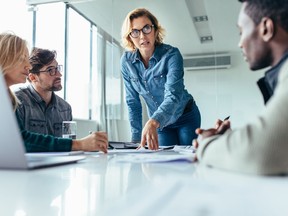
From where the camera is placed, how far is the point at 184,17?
362 cm

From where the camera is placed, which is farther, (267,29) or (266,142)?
(267,29)

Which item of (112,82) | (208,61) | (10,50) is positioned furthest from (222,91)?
(10,50)

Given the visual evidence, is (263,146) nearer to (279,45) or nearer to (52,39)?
(279,45)

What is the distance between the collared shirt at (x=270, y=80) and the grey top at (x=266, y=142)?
67 millimetres

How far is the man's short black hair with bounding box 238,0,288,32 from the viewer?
0.50 metres

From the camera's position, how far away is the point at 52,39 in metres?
3.53

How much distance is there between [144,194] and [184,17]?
3.54 metres

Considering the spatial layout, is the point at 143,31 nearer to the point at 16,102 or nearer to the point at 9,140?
the point at 16,102

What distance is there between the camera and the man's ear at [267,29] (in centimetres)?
50

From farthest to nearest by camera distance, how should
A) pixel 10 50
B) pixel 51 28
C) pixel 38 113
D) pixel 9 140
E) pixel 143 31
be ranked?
pixel 51 28
pixel 38 113
pixel 143 31
pixel 10 50
pixel 9 140

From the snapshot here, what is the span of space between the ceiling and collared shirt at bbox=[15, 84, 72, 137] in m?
2.09

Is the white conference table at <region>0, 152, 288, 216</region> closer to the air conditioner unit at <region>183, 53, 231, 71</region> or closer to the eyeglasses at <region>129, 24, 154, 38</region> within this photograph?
the eyeglasses at <region>129, 24, 154, 38</region>

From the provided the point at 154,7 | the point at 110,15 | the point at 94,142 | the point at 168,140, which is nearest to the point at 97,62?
the point at 110,15

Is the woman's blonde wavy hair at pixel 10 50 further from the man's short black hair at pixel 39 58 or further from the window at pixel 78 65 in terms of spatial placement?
the window at pixel 78 65
